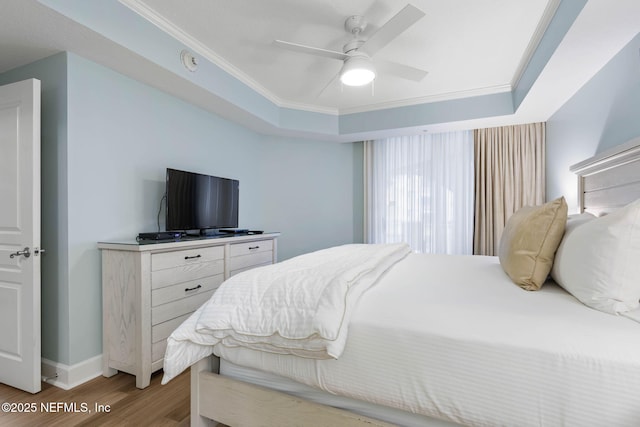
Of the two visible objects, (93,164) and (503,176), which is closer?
(93,164)

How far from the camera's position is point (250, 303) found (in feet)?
4.01

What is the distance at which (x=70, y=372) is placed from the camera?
1.90 m

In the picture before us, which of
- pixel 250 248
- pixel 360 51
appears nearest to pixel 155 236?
pixel 250 248

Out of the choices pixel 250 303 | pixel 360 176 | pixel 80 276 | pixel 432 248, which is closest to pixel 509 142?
pixel 432 248

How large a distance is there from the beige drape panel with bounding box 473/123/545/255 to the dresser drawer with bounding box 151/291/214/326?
3.25 metres

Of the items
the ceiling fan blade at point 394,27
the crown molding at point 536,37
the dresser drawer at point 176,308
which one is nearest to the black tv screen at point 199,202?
the dresser drawer at point 176,308

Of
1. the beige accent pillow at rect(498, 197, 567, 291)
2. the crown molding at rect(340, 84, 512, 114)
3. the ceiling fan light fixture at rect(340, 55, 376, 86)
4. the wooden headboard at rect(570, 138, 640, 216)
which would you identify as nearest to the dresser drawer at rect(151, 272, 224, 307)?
the ceiling fan light fixture at rect(340, 55, 376, 86)

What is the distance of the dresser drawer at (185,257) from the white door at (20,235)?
0.68 meters

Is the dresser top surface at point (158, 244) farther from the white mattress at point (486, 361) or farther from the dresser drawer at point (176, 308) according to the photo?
the white mattress at point (486, 361)

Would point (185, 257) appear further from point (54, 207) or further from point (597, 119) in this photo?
point (597, 119)

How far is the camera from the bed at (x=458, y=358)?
2.74ft

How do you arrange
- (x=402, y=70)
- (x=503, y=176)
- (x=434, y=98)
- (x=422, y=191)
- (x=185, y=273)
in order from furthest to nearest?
(x=422, y=191) < (x=503, y=176) < (x=434, y=98) < (x=402, y=70) < (x=185, y=273)

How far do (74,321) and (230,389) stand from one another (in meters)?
1.43

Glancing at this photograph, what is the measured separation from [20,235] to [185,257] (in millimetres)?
976
